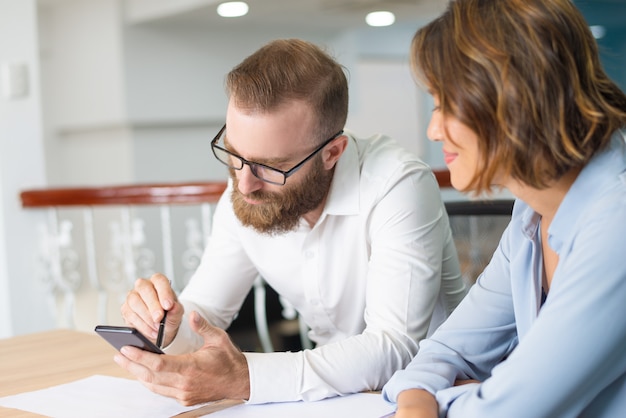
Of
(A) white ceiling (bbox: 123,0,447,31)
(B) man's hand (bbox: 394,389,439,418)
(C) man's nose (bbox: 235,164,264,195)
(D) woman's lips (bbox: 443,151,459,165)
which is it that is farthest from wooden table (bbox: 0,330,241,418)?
(A) white ceiling (bbox: 123,0,447,31)

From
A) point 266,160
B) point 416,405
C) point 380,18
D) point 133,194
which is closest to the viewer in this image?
point 416,405

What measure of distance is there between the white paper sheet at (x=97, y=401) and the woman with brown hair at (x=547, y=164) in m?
0.43

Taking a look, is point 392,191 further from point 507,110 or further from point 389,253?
point 507,110

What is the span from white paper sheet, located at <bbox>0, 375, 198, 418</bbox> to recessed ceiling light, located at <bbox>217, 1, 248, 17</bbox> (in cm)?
573

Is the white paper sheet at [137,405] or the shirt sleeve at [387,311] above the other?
the shirt sleeve at [387,311]

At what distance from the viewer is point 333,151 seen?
69.3 inches

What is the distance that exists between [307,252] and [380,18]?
6.96 m

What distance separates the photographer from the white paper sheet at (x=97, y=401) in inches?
51.2

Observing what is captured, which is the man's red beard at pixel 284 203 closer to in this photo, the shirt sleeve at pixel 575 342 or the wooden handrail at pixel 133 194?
the shirt sleeve at pixel 575 342

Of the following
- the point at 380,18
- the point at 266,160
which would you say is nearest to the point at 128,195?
the point at 266,160

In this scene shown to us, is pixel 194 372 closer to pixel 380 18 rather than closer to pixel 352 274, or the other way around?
pixel 352 274

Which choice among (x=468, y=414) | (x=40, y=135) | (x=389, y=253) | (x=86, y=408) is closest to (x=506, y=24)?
(x=468, y=414)

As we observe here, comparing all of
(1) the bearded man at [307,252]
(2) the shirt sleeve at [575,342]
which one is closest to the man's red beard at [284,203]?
(1) the bearded man at [307,252]

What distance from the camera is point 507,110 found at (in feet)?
3.43
